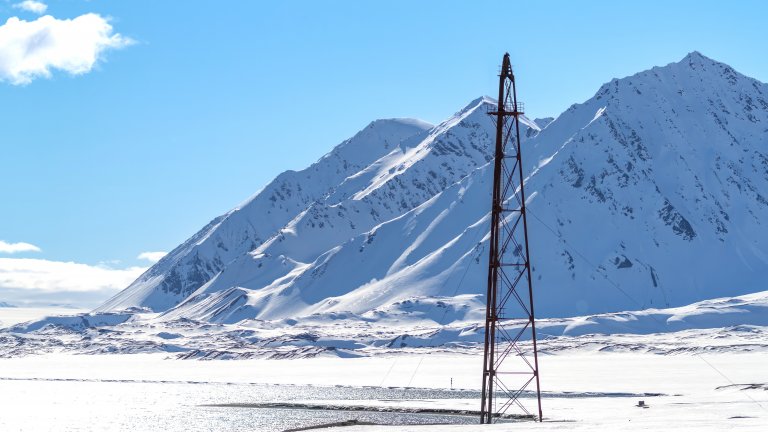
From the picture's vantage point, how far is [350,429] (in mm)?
71312

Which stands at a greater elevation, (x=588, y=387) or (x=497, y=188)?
(x=497, y=188)

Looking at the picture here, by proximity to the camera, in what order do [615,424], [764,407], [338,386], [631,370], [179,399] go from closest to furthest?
[615,424] < [764,407] < [179,399] < [338,386] < [631,370]

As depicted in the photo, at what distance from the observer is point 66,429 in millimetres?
99625

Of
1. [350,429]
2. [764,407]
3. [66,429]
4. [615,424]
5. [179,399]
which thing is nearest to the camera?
[615,424]

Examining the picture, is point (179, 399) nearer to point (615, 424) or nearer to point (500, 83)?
point (500, 83)

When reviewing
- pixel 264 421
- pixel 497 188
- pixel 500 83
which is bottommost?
pixel 264 421

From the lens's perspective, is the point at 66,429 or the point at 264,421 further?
the point at 264,421

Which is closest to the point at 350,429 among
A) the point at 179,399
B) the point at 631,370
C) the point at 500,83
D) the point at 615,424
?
the point at 615,424

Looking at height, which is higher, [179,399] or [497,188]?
[497,188]

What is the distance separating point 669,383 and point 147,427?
7530cm

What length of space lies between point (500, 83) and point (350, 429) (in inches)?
957

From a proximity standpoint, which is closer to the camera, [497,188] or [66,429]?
[497,188]

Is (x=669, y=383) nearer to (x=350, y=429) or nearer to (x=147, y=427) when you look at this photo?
(x=147, y=427)

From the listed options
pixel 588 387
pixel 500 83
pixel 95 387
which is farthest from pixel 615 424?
pixel 95 387
